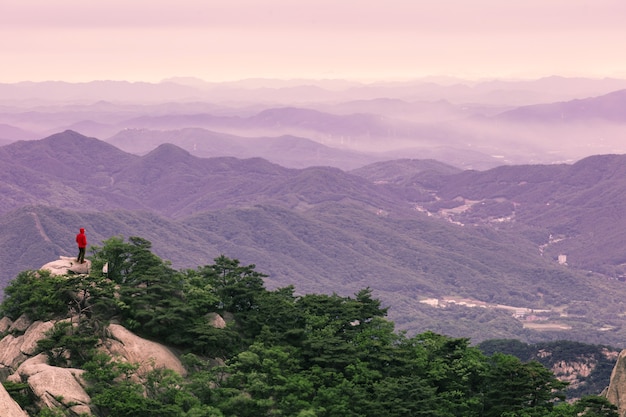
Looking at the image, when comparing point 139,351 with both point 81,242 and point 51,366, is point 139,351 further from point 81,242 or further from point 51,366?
point 81,242

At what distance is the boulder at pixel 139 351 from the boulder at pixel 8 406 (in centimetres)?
1063

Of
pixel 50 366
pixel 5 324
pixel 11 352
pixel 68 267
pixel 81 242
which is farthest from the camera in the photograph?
pixel 68 267

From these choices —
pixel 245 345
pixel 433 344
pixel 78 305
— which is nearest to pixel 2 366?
pixel 78 305

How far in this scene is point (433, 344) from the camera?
7906cm

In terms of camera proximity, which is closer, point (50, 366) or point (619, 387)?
point (50, 366)

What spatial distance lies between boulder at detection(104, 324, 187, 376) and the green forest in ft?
2.64

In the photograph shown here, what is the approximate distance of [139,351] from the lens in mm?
67250

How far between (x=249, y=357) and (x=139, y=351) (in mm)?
7280

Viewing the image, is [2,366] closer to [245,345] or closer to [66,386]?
[66,386]

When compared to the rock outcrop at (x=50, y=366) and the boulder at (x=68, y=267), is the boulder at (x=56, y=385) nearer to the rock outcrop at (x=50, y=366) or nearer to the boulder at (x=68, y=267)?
the rock outcrop at (x=50, y=366)

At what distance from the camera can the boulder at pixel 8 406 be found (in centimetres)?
5400

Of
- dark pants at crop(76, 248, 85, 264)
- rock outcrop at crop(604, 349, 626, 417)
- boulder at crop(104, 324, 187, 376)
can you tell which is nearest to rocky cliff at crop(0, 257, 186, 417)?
boulder at crop(104, 324, 187, 376)

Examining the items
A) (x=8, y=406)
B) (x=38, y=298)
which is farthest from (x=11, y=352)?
(x=8, y=406)

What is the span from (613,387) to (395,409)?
18.7 m
